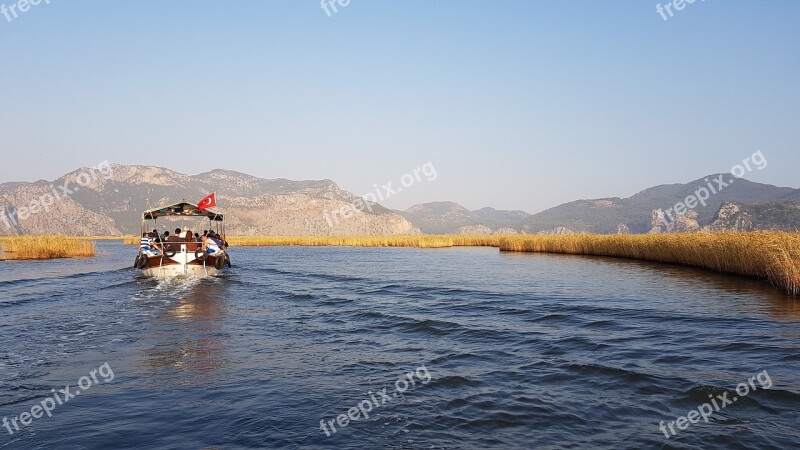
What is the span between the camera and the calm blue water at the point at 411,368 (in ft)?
24.2

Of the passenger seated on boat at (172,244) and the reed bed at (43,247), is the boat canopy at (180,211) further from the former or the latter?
the reed bed at (43,247)

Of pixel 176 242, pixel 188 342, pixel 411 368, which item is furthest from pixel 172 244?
pixel 411 368

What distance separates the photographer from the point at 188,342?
13891 mm

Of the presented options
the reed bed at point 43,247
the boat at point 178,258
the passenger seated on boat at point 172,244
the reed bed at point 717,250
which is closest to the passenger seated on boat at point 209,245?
the boat at point 178,258

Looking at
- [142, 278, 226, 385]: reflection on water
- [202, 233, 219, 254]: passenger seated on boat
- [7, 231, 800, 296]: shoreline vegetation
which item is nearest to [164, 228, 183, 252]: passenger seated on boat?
[202, 233, 219, 254]: passenger seated on boat

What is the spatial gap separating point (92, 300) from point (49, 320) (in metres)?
5.24

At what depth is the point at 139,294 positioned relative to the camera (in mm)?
24406

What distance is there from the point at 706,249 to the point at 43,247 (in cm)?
5355

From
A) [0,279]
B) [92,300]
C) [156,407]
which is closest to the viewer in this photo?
[156,407]

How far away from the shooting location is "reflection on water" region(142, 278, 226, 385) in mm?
10855

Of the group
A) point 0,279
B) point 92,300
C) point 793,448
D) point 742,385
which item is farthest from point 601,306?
point 0,279

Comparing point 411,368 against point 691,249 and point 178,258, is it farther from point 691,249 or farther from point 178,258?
point 691,249

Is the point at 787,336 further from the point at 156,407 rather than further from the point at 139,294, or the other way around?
the point at 139,294

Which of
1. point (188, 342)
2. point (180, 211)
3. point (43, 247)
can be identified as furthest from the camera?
point (43, 247)
